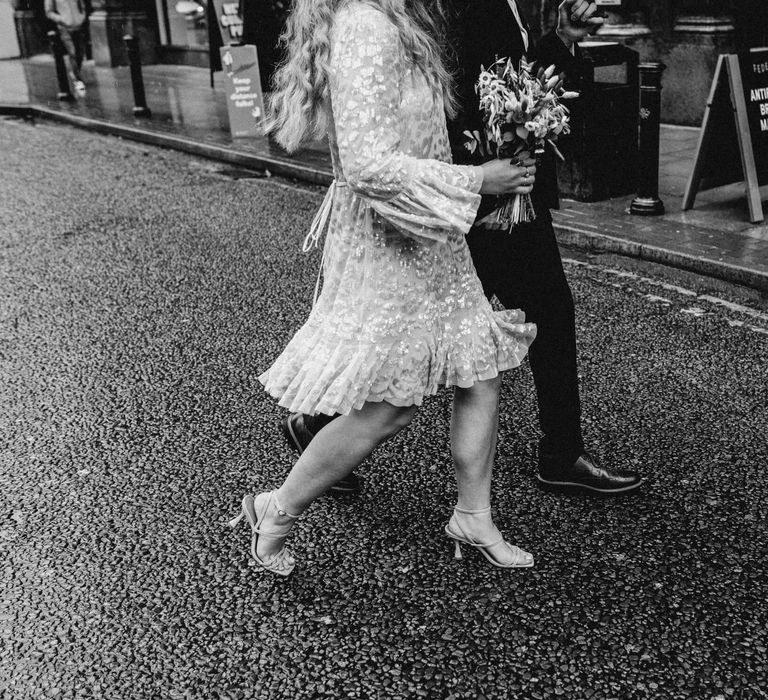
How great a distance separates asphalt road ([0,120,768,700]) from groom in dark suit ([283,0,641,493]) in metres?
0.13

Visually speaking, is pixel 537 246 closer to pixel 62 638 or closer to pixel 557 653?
pixel 557 653

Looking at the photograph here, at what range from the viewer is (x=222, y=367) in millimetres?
4535

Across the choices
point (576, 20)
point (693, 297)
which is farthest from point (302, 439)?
point (693, 297)

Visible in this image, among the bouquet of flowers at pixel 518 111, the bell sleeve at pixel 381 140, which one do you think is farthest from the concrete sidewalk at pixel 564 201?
the bell sleeve at pixel 381 140

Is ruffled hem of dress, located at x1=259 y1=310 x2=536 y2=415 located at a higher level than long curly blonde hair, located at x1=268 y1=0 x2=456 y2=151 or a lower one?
lower

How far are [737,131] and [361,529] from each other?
4.83 meters

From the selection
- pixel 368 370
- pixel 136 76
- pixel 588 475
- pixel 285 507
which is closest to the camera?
pixel 368 370

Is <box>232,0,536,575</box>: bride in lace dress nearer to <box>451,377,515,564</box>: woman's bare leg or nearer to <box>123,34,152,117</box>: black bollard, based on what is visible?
<box>451,377,515,564</box>: woman's bare leg

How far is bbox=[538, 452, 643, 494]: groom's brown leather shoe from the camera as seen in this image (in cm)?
321

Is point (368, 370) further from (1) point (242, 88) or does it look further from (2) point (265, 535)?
(1) point (242, 88)

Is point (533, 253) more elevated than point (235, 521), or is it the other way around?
point (533, 253)

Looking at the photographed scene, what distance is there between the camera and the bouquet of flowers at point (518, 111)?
2.38 metres

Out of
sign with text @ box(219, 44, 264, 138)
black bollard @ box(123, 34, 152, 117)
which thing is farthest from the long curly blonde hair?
black bollard @ box(123, 34, 152, 117)

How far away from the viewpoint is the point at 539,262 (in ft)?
9.79
